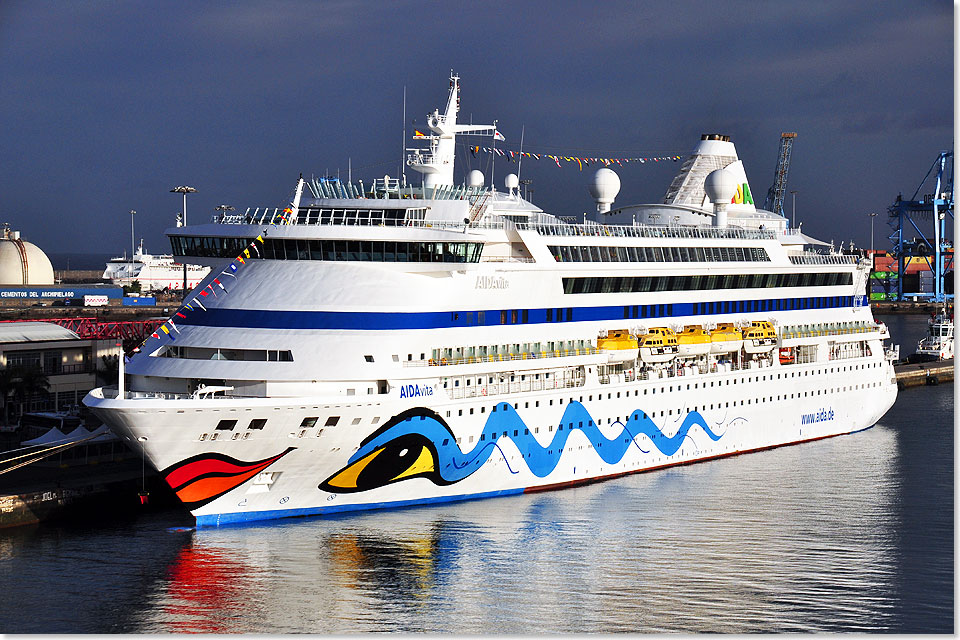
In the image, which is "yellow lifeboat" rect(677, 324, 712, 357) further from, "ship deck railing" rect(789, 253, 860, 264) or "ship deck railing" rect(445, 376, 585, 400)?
"ship deck railing" rect(789, 253, 860, 264)

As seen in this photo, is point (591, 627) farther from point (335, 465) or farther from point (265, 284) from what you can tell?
point (265, 284)

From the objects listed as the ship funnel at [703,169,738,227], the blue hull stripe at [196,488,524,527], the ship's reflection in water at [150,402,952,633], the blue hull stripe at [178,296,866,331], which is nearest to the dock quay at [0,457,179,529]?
the blue hull stripe at [196,488,524,527]

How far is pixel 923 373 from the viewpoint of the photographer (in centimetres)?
5141

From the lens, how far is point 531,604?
18.9 meters

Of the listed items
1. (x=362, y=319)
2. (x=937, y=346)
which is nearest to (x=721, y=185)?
(x=362, y=319)

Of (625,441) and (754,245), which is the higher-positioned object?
(754,245)

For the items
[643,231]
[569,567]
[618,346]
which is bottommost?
[569,567]

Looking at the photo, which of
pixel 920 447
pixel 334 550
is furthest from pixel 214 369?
pixel 920 447

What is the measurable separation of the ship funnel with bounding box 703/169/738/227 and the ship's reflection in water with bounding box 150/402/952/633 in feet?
32.4

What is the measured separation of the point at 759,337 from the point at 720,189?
16.3 feet

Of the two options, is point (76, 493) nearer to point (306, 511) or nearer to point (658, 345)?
point (306, 511)

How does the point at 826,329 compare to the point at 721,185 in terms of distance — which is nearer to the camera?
the point at 721,185

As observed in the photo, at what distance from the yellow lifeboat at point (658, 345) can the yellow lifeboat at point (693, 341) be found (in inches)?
9.6

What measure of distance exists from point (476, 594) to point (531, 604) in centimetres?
94
